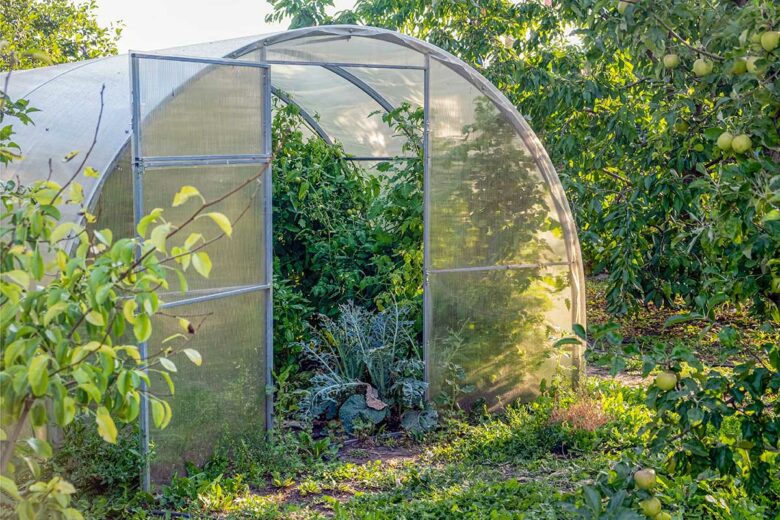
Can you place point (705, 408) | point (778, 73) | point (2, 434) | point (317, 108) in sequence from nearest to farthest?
point (2, 434), point (705, 408), point (778, 73), point (317, 108)

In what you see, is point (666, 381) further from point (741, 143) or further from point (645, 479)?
point (741, 143)

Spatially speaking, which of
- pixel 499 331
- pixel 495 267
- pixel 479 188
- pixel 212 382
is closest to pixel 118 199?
pixel 212 382

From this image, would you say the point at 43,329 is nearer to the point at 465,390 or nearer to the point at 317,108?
the point at 465,390

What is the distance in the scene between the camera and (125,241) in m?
1.92

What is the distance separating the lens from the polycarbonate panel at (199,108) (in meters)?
4.98

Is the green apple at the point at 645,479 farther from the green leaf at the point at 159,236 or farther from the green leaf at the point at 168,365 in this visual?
the green leaf at the point at 159,236

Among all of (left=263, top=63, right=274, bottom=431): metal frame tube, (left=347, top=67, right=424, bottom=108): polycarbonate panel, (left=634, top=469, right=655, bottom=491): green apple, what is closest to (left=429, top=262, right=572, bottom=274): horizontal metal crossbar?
(left=263, top=63, right=274, bottom=431): metal frame tube

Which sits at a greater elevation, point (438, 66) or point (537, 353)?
point (438, 66)

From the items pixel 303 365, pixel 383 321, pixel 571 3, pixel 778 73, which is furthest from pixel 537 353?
pixel 778 73

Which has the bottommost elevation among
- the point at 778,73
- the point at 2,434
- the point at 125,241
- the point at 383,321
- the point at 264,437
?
the point at 264,437

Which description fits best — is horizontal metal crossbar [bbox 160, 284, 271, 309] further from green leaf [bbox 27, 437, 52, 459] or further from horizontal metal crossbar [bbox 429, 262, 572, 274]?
green leaf [bbox 27, 437, 52, 459]

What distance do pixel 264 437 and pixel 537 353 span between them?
7.96 ft

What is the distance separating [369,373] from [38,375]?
524 cm

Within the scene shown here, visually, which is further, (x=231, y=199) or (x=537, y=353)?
(x=537, y=353)
